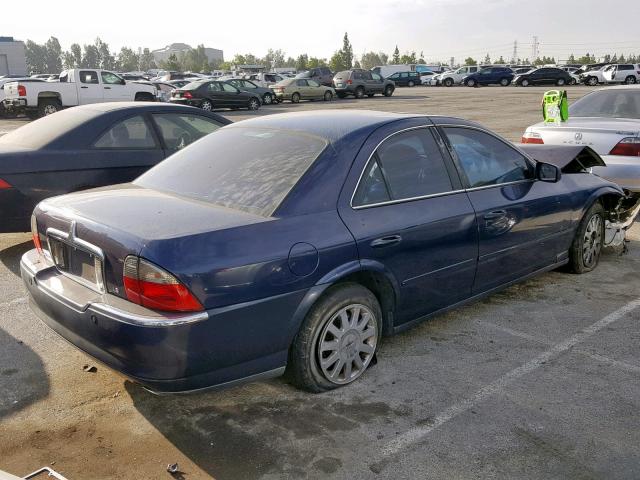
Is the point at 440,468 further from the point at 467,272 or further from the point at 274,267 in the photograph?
the point at 467,272

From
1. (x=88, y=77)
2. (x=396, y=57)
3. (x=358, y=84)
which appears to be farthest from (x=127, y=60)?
(x=88, y=77)

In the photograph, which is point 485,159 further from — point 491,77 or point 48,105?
point 491,77

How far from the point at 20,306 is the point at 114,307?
234 centimetres

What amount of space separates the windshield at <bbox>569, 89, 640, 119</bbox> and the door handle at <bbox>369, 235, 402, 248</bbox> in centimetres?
532

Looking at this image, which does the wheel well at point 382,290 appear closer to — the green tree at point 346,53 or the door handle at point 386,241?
the door handle at point 386,241

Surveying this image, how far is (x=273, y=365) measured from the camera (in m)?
3.19

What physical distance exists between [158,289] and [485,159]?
8.76ft

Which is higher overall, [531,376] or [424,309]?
[424,309]

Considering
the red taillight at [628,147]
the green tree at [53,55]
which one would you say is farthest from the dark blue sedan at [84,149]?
the green tree at [53,55]

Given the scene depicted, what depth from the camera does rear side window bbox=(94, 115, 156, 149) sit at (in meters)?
5.96

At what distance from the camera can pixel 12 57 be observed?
75688 millimetres

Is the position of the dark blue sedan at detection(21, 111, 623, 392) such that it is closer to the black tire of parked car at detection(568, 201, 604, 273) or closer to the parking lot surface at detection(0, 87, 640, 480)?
the parking lot surface at detection(0, 87, 640, 480)

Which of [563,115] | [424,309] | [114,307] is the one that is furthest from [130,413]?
[563,115]

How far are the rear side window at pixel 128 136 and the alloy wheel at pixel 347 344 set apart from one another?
3.53 m
